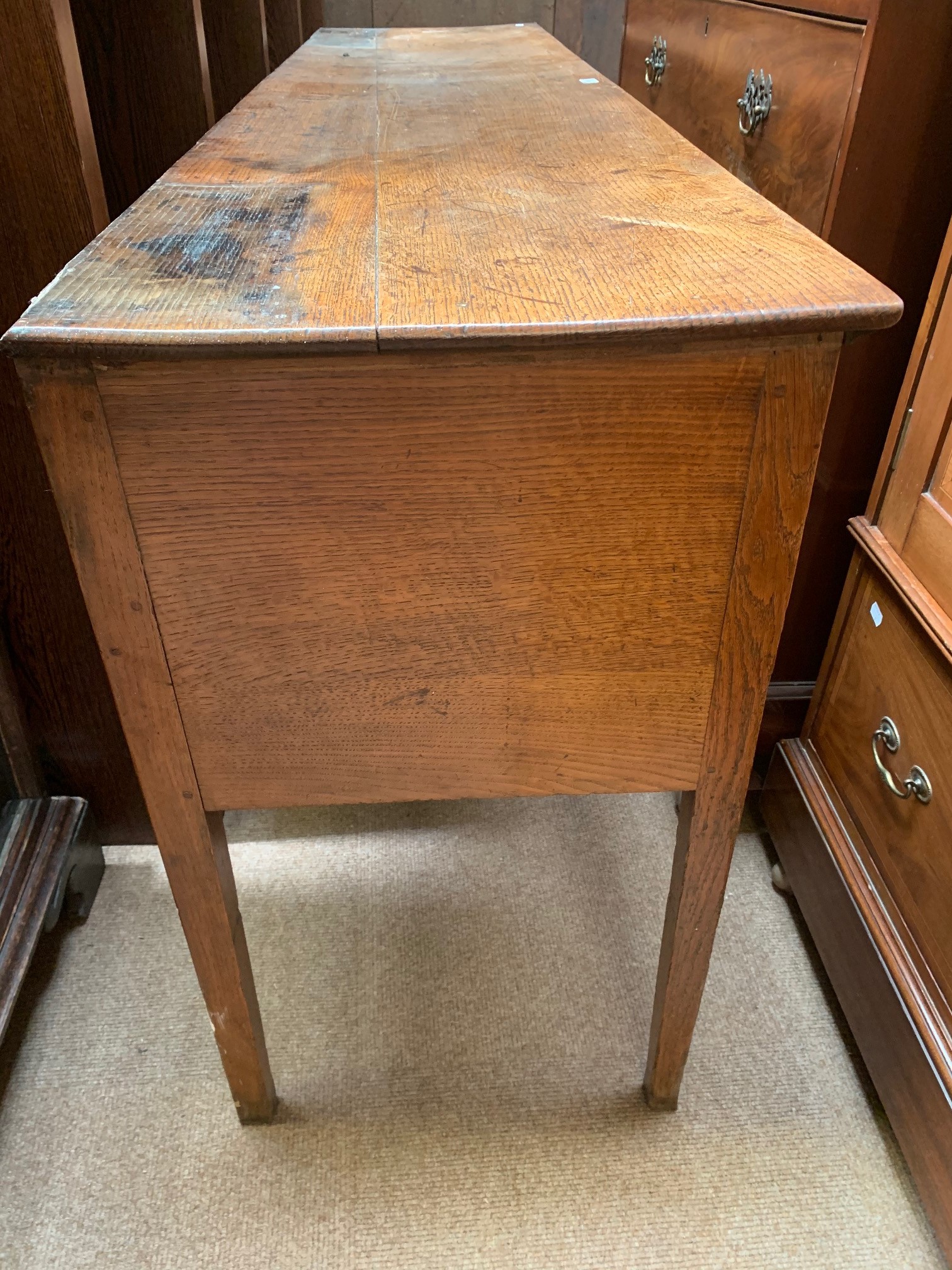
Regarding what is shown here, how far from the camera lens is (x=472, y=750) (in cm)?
68

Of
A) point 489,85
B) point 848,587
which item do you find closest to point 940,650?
point 848,587

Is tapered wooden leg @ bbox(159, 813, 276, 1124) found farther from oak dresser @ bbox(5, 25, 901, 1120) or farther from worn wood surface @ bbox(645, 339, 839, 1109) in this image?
worn wood surface @ bbox(645, 339, 839, 1109)

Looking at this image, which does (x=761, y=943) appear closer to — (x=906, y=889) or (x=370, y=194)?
(x=906, y=889)

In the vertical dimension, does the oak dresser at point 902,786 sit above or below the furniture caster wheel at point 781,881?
above

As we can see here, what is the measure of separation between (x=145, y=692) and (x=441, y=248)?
35 centimetres

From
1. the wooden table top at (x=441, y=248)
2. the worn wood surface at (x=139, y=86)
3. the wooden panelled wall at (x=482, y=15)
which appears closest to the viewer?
the wooden table top at (x=441, y=248)

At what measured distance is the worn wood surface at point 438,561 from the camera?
52cm

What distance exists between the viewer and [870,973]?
93 centimetres

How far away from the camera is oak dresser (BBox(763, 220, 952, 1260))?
817mm

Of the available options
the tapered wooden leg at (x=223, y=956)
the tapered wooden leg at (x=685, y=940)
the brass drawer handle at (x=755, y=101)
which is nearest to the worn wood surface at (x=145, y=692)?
the tapered wooden leg at (x=223, y=956)

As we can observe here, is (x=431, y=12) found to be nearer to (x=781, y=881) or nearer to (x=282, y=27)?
(x=282, y=27)

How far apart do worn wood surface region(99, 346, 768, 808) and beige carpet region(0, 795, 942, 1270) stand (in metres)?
0.45

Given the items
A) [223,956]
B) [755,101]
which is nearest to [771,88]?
[755,101]

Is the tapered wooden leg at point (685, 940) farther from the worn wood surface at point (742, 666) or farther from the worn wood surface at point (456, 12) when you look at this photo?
the worn wood surface at point (456, 12)
